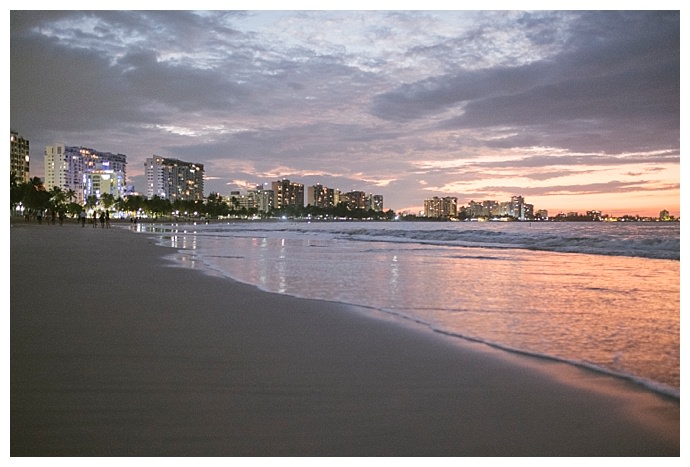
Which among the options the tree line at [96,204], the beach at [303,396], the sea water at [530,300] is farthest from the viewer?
the tree line at [96,204]

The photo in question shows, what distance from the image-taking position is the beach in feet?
10.2

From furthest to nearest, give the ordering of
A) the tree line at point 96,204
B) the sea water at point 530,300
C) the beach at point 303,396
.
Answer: the tree line at point 96,204 < the sea water at point 530,300 < the beach at point 303,396

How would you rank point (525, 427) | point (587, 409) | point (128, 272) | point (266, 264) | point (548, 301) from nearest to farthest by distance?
point (525, 427) < point (587, 409) < point (548, 301) < point (128, 272) < point (266, 264)

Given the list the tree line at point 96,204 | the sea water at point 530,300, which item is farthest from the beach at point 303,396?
the tree line at point 96,204

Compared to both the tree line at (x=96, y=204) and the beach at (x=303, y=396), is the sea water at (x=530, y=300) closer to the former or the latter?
the beach at (x=303, y=396)

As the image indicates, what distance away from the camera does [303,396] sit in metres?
3.65

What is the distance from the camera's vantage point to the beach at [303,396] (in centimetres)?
310

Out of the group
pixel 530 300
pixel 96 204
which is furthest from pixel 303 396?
pixel 96 204

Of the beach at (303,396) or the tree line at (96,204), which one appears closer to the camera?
the beach at (303,396)

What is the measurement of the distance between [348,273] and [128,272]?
187 inches

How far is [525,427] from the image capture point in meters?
3.26
